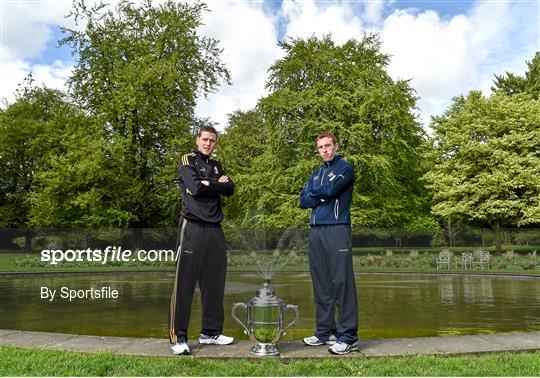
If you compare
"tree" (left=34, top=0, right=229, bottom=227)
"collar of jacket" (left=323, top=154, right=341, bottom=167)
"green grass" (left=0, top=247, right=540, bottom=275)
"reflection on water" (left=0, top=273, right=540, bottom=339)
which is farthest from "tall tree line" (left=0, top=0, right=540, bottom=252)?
"collar of jacket" (left=323, top=154, right=341, bottom=167)

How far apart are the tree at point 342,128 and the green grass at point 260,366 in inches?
879

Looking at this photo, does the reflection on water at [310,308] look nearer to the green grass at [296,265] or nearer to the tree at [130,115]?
the green grass at [296,265]

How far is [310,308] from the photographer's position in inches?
391

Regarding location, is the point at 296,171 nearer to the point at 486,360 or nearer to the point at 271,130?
the point at 271,130

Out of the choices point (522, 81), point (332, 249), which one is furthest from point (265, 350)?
point (522, 81)

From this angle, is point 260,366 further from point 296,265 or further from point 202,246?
point 296,265

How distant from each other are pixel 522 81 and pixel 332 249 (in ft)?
167

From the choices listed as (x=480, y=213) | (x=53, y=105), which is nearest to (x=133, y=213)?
(x=53, y=105)

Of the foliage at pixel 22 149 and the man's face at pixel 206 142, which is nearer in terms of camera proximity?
the man's face at pixel 206 142

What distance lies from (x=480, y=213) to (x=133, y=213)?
779 inches

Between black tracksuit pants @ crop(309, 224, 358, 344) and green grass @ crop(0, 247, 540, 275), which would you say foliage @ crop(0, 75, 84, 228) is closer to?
green grass @ crop(0, 247, 540, 275)

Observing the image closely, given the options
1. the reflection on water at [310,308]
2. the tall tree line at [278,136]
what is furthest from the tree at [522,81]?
the reflection on water at [310,308]

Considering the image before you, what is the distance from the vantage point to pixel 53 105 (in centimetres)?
3975

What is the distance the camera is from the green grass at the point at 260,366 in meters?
4.41
